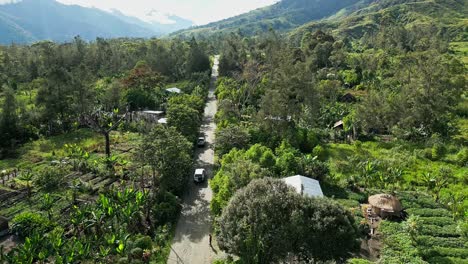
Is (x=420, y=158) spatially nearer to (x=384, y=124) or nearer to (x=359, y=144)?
(x=359, y=144)

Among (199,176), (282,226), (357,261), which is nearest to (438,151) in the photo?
(357,261)

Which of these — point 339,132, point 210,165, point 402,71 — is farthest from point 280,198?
point 402,71

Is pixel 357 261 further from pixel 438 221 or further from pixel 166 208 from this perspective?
pixel 166 208

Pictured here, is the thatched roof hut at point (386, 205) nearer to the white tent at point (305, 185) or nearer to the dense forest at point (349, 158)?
the dense forest at point (349, 158)

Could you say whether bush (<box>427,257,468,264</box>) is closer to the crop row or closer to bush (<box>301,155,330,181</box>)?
the crop row

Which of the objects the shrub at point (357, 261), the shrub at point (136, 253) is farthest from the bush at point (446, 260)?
the shrub at point (136, 253)
